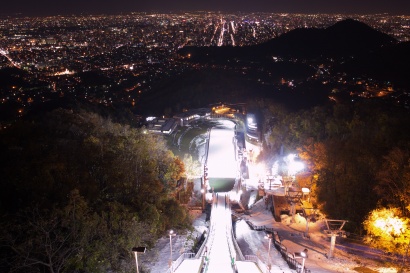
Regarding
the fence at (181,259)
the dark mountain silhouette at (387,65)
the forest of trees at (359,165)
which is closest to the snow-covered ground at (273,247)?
the fence at (181,259)

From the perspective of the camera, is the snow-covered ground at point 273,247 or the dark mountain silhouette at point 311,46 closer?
the snow-covered ground at point 273,247

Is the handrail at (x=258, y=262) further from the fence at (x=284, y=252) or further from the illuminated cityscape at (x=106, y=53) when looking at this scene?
the illuminated cityscape at (x=106, y=53)

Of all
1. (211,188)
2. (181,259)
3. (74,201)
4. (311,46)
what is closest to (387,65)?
(311,46)

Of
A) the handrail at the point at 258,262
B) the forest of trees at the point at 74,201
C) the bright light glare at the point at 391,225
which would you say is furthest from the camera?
the bright light glare at the point at 391,225

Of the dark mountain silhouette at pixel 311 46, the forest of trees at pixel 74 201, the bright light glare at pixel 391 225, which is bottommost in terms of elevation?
the bright light glare at pixel 391 225

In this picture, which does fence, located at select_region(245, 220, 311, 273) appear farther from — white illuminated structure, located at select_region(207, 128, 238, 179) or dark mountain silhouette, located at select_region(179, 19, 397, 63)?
dark mountain silhouette, located at select_region(179, 19, 397, 63)

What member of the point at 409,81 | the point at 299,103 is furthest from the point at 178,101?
the point at 409,81

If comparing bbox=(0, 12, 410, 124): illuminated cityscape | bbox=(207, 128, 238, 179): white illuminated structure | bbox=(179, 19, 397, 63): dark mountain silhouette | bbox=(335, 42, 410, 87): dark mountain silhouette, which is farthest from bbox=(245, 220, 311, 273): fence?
bbox=(179, 19, 397, 63): dark mountain silhouette
